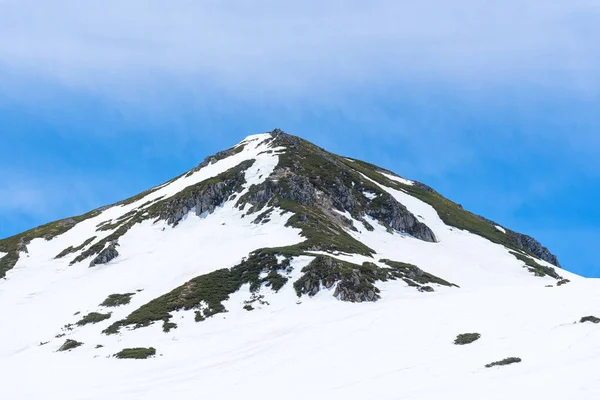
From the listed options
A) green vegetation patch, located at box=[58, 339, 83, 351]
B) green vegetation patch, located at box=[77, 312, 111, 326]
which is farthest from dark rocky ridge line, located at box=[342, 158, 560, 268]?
green vegetation patch, located at box=[58, 339, 83, 351]

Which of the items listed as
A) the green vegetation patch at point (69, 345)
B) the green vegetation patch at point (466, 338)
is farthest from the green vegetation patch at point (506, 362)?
the green vegetation patch at point (69, 345)

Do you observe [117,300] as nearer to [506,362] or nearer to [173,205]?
[173,205]

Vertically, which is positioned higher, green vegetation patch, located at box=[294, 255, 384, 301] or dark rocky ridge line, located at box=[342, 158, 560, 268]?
dark rocky ridge line, located at box=[342, 158, 560, 268]

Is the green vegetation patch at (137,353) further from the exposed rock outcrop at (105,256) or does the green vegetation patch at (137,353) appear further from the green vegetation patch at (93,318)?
the exposed rock outcrop at (105,256)

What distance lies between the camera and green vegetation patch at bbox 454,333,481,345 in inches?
1079

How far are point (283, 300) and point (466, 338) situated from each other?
26845mm

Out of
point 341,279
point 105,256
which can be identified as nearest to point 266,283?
point 341,279

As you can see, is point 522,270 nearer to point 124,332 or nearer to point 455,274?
point 455,274

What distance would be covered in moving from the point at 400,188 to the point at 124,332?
103 metres

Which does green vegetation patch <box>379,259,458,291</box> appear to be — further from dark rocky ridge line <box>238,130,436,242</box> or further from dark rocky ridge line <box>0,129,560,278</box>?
dark rocky ridge line <box>238,130,436,242</box>

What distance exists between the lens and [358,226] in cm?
9144

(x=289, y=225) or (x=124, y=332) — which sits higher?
(x=289, y=225)

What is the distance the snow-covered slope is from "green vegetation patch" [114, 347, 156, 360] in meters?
0.75

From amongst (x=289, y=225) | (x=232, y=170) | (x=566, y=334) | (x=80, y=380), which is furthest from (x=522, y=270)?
(x=80, y=380)
